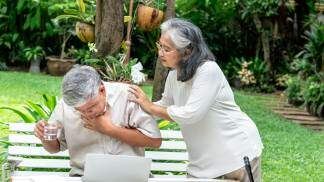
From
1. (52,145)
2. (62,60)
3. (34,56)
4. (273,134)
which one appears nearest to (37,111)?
(52,145)

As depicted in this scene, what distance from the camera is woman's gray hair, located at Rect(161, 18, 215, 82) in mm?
2760

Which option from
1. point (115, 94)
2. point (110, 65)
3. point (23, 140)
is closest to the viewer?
point (115, 94)

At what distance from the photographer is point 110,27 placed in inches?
169

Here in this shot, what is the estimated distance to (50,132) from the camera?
111 inches

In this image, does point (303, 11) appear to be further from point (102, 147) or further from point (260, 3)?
point (102, 147)

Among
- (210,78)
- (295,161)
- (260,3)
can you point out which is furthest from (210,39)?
(210,78)

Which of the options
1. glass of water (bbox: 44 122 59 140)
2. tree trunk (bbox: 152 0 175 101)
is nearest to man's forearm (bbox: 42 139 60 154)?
glass of water (bbox: 44 122 59 140)

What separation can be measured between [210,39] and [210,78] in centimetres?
1102

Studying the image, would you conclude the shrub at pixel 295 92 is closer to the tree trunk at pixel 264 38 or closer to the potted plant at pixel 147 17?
the tree trunk at pixel 264 38

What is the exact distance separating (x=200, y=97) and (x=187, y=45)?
23 centimetres

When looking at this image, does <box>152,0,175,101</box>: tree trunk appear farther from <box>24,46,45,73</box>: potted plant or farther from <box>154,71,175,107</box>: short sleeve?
<box>24,46,45,73</box>: potted plant

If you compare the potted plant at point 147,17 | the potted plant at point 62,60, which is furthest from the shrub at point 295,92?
the potted plant at point 147,17

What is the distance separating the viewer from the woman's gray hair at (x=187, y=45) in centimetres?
276

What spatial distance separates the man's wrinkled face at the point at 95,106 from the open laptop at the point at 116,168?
0.24 m
